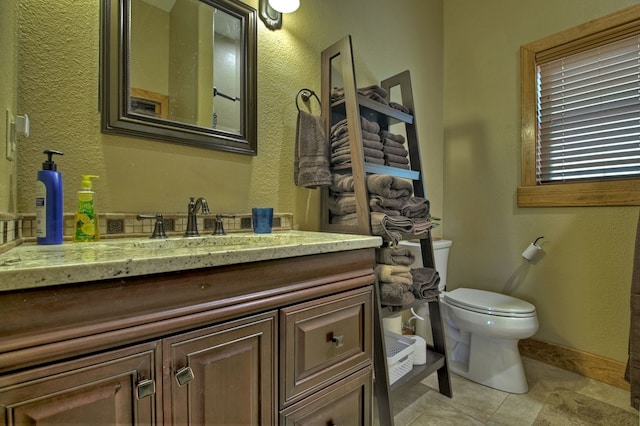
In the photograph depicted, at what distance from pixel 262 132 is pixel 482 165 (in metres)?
1.67

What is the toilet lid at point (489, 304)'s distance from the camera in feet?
5.17

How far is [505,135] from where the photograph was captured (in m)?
2.11

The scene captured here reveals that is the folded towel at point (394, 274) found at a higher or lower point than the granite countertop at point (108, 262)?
lower

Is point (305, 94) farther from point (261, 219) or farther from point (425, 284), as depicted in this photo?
point (425, 284)

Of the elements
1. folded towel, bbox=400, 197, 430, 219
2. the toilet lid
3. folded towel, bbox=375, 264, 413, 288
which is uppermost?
folded towel, bbox=400, 197, 430, 219

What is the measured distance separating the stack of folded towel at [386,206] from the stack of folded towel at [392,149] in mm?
213

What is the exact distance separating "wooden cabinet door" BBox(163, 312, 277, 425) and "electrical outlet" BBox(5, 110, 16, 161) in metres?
0.70

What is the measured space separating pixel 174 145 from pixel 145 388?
0.87 meters

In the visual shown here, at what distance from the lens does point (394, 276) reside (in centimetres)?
128

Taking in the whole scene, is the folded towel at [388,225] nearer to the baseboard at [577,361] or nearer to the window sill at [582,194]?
the window sill at [582,194]

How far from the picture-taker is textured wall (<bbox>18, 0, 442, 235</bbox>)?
0.93m

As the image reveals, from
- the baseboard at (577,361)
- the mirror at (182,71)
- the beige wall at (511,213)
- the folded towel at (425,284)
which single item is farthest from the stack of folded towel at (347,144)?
the baseboard at (577,361)

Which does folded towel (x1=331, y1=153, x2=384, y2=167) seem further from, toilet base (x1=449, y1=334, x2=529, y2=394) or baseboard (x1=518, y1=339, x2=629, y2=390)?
baseboard (x1=518, y1=339, x2=629, y2=390)

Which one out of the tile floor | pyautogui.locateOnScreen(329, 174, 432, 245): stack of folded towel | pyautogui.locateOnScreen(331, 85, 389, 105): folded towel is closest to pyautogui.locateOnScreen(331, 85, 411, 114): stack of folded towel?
pyautogui.locateOnScreen(331, 85, 389, 105): folded towel
